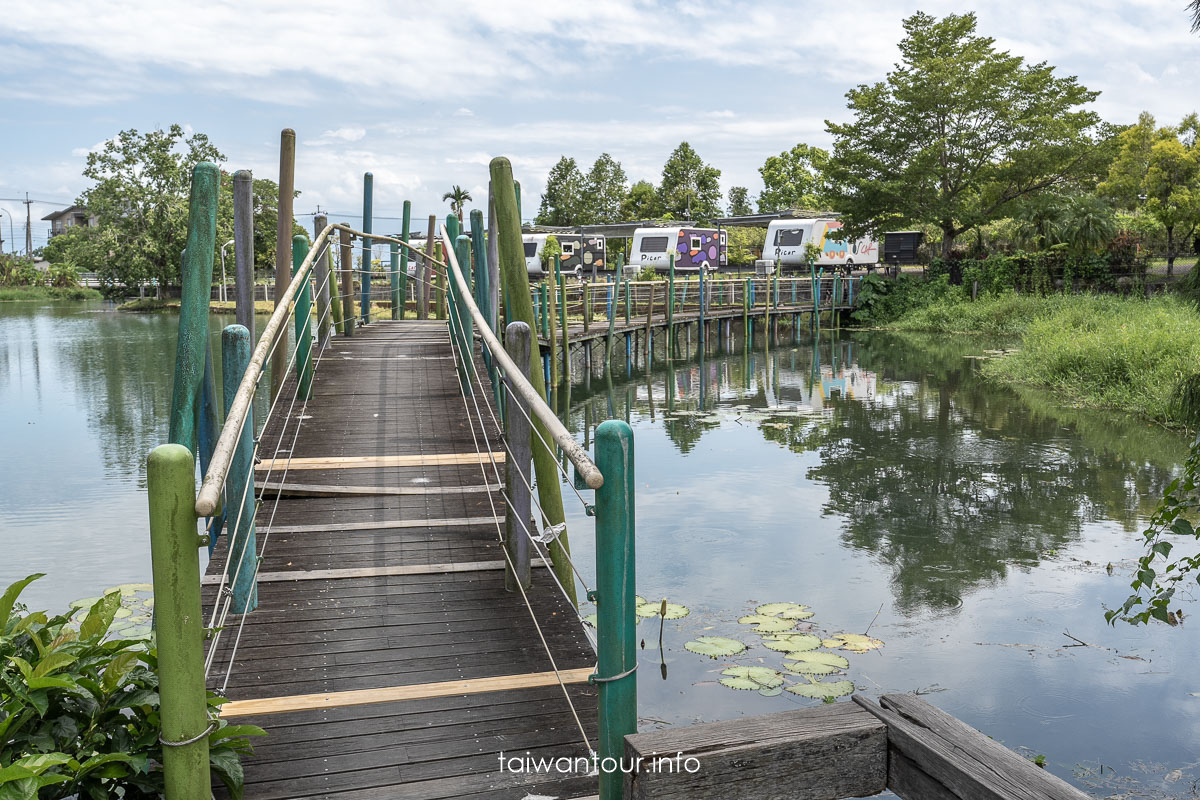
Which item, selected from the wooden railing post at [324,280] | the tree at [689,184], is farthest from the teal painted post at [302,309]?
the tree at [689,184]

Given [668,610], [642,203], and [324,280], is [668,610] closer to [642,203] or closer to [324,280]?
[324,280]

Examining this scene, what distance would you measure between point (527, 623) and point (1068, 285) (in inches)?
1125

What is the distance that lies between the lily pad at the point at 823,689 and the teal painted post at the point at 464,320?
2.84 metres

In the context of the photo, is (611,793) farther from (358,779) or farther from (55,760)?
(55,760)

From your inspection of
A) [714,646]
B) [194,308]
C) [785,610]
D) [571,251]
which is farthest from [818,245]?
[194,308]

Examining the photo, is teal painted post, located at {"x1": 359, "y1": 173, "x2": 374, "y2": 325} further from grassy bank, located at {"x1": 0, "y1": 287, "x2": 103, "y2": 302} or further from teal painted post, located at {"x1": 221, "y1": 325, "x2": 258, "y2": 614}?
grassy bank, located at {"x1": 0, "y1": 287, "x2": 103, "y2": 302}

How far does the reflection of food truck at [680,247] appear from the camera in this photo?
34500 mm

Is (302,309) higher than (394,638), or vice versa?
(302,309)

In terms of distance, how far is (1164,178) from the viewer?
1096 inches

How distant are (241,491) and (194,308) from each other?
762 mm

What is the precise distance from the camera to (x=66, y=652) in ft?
8.95

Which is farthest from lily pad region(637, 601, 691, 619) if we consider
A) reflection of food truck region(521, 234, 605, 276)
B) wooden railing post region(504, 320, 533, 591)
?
reflection of food truck region(521, 234, 605, 276)

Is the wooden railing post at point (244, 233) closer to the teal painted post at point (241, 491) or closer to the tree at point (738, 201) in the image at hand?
the teal painted post at point (241, 491)

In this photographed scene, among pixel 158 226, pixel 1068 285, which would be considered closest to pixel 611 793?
pixel 1068 285
